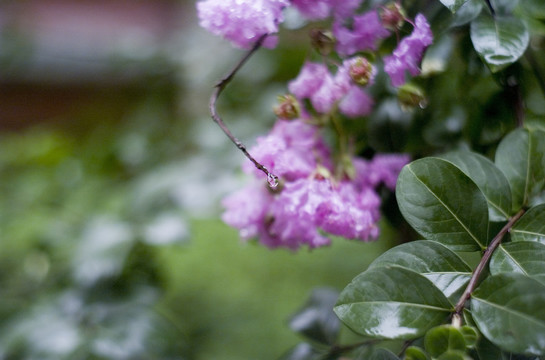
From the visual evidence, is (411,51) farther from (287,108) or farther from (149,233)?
(149,233)

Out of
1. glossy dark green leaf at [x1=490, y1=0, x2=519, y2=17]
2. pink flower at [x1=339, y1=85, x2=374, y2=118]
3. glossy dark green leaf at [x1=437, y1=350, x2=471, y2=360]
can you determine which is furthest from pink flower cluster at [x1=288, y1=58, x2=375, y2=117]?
glossy dark green leaf at [x1=437, y1=350, x2=471, y2=360]

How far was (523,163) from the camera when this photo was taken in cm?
35

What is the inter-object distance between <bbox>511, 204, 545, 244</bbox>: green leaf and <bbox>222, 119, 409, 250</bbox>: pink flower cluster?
0.34 feet

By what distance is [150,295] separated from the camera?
0.68 m

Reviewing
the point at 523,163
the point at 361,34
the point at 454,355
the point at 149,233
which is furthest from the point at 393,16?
the point at 149,233

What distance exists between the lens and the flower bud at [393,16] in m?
0.37

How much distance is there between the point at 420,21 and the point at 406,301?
19 centimetres

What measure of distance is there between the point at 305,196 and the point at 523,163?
0.15m

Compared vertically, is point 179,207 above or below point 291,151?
below

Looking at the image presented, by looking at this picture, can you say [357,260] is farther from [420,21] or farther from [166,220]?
[420,21]

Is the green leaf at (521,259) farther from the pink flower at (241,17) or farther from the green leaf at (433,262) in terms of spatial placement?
the pink flower at (241,17)

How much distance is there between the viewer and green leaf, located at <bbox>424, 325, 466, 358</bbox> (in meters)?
0.25

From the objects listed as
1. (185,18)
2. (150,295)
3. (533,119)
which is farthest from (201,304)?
(185,18)

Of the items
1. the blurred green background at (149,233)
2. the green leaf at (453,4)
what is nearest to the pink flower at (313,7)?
the green leaf at (453,4)
